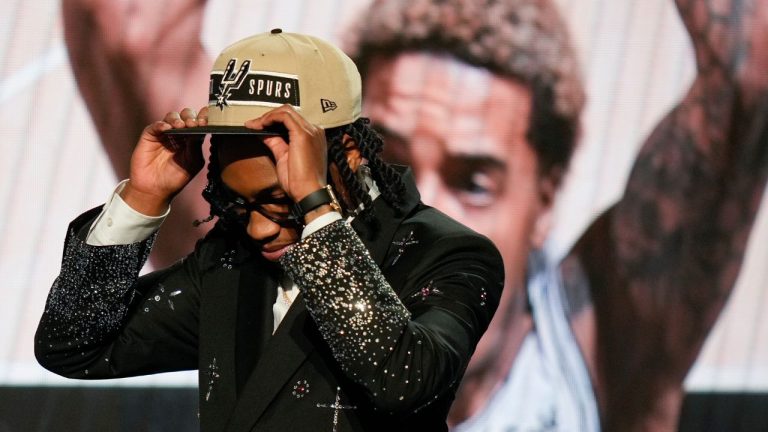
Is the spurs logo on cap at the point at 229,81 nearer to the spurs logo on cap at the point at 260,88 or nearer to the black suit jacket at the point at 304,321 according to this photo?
the spurs logo on cap at the point at 260,88

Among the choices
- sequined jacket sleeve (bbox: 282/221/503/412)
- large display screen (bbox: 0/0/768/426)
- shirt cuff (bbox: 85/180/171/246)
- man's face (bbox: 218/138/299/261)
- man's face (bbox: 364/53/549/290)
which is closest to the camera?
sequined jacket sleeve (bbox: 282/221/503/412)

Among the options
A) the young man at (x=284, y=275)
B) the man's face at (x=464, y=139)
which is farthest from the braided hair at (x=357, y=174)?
the man's face at (x=464, y=139)

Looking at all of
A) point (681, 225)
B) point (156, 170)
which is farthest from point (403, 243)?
point (681, 225)

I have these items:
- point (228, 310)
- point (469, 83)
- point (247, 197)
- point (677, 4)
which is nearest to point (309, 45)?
point (247, 197)

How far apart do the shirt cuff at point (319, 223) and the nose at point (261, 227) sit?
0.09 m

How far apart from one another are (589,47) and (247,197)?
201 cm

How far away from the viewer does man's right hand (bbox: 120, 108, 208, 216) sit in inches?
57.5

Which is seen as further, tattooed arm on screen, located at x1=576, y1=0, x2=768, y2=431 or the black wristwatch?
tattooed arm on screen, located at x1=576, y1=0, x2=768, y2=431

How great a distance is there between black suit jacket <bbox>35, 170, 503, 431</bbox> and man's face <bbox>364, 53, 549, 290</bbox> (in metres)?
1.42

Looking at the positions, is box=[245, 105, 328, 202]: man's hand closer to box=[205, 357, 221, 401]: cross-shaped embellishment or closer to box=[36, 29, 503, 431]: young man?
box=[36, 29, 503, 431]: young man

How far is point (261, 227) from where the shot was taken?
1.34 meters

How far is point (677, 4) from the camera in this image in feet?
10.6

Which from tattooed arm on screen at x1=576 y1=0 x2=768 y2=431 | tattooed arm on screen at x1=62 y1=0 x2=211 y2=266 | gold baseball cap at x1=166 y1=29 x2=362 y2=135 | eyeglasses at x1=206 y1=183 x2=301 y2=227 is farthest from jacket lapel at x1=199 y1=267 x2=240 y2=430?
tattooed arm on screen at x1=576 y1=0 x2=768 y2=431

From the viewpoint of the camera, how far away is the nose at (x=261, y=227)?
4.38ft
